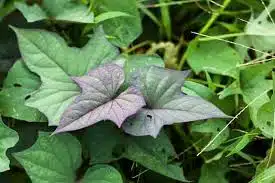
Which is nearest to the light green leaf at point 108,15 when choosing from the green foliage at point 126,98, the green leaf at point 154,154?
the green foliage at point 126,98

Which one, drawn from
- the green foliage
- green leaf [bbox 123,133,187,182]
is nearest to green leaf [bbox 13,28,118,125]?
the green foliage

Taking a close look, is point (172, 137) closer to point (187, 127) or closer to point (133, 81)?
point (187, 127)

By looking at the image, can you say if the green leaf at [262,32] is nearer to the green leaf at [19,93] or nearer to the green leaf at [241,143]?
the green leaf at [241,143]

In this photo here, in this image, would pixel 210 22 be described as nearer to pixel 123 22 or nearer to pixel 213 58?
pixel 213 58

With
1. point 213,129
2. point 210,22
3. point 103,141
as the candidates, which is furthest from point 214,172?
point 210,22

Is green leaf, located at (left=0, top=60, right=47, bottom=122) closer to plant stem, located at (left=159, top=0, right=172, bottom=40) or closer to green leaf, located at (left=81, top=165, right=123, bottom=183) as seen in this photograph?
green leaf, located at (left=81, top=165, right=123, bottom=183)

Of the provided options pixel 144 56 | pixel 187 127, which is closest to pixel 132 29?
pixel 144 56
